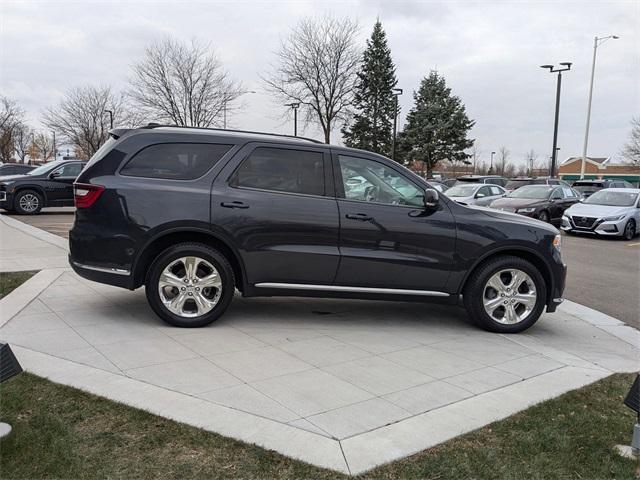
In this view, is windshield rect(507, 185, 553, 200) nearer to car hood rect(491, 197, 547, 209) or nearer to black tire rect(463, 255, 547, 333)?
car hood rect(491, 197, 547, 209)

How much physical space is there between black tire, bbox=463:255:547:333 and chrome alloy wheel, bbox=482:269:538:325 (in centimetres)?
3

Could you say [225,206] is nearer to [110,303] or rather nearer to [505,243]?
[110,303]

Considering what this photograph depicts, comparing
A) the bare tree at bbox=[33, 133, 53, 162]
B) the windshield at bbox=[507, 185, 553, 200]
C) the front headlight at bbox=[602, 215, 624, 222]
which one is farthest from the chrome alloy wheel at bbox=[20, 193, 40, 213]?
the bare tree at bbox=[33, 133, 53, 162]

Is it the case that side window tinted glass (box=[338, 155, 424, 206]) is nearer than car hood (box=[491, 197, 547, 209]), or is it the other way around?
side window tinted glass (box=[338, 155, 424, 206])

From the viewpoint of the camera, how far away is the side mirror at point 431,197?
5.42 meters

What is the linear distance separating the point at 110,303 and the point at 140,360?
1978 millimetres

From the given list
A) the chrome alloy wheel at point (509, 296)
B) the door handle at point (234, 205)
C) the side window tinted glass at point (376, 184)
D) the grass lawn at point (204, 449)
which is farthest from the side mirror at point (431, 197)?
the grass lawn at point (204, 449)

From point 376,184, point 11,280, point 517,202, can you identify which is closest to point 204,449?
point 376,184

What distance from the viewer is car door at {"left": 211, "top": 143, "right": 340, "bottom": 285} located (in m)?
5.24

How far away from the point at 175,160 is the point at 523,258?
3.75m

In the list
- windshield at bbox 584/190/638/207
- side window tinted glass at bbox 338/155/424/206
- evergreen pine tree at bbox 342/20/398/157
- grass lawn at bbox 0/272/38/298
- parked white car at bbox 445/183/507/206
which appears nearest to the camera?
side window tinted glass at bbox 338/155/424/206

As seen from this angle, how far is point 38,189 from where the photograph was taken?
16641mm

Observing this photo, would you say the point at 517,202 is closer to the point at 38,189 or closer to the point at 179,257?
the point at 179,257

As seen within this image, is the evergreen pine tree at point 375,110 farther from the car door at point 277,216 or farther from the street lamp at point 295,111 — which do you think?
the car door at point 277,216
